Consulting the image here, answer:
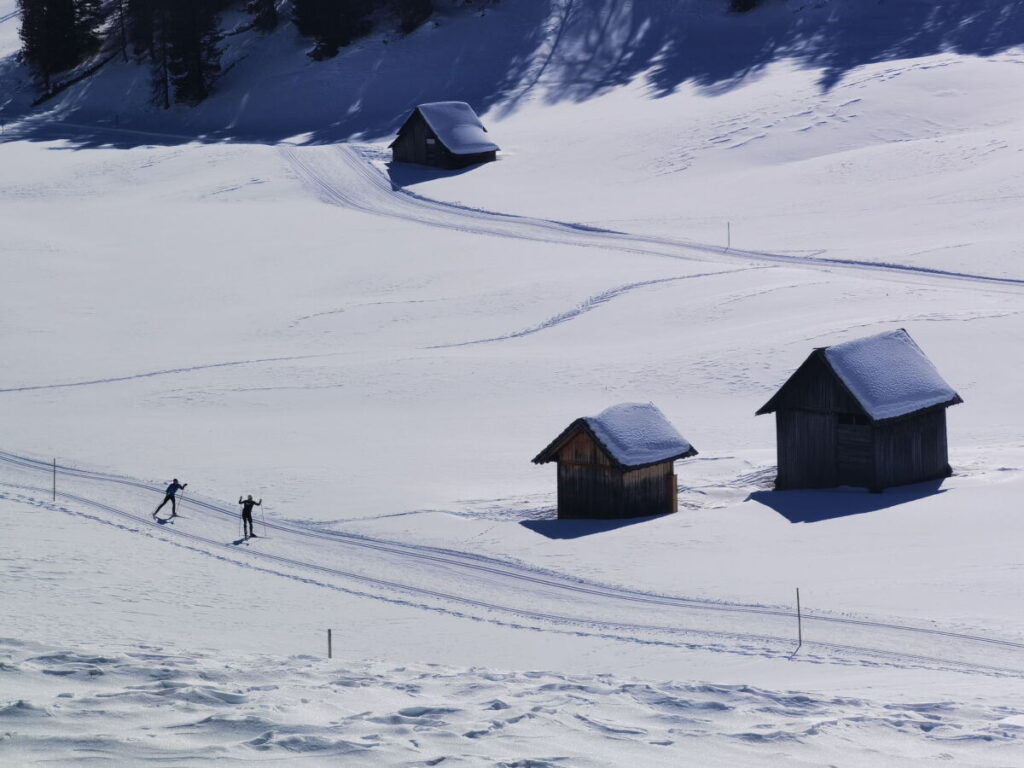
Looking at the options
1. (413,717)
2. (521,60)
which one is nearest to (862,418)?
(413,717)

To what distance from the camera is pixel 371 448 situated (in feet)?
127

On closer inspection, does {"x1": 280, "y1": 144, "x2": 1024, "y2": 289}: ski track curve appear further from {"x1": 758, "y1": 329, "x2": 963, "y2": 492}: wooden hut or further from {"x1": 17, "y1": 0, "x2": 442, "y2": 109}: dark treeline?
{"x1": 758, "y1": 329, "x2": 963, "y2": 492}: wooden hut

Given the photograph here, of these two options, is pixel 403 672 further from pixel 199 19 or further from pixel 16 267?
pixel 199 19

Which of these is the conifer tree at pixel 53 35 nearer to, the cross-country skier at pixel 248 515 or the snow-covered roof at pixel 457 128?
the snow-covered roof at pixel 457 128

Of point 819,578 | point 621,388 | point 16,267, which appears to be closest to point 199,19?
point 16,267

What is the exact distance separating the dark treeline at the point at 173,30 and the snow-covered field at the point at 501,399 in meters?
1.93

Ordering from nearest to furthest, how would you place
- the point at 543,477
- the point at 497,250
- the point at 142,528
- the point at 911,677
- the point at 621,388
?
the point at 911,677, the point at 142,528, the point at 543,477, the point at 621,388, the point at 497,250

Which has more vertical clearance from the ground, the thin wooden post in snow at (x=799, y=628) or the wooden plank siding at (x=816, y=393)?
the wooden plank siding at (x=816, y=393)

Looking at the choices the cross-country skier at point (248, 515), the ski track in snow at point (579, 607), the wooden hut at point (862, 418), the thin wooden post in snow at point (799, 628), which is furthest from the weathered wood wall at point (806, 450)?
the cross-country skier at point (248, 515)

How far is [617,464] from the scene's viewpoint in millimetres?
31547

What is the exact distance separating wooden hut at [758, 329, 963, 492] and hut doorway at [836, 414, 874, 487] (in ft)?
0.07

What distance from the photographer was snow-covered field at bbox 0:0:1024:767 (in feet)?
56.2

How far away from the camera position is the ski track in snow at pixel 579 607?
22.9 metres

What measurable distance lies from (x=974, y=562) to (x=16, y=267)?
43270 millimetres
